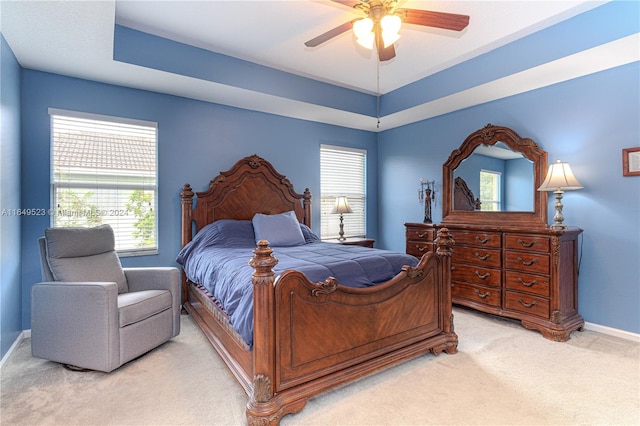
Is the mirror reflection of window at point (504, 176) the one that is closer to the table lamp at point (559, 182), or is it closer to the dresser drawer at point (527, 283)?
the table lamp at point (559, 182)

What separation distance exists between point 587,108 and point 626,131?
38cm

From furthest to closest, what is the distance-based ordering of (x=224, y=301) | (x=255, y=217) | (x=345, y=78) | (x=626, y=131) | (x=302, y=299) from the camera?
1. (x=345, y=78)
2. (x=255, y=217)
3. (x=626, y=131)
4. (x=224, y=301)
5. (x=302, y=299)

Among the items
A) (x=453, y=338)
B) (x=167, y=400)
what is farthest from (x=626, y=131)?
(x=167, y=400)

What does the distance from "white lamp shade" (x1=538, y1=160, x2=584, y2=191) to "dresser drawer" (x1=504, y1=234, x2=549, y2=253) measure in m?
0.48

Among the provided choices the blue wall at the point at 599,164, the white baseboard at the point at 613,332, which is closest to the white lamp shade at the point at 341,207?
the blue wall at the point at 599,164

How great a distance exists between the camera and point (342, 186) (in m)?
5.07

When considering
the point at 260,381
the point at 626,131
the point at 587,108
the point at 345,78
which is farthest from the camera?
the point at 345,78

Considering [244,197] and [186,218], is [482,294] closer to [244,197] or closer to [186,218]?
[244,197]

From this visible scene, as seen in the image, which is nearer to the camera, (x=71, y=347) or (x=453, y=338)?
(x=71, y=347)

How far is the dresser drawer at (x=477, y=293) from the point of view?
133 inches

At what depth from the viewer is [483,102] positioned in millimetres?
3910

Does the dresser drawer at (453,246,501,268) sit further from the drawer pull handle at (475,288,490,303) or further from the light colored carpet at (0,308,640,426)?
the light colored carpet at (0,308,640,426)

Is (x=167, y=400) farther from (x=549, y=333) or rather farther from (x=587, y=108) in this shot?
(x=587, y=108)

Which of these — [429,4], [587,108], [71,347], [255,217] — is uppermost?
[429,4]
